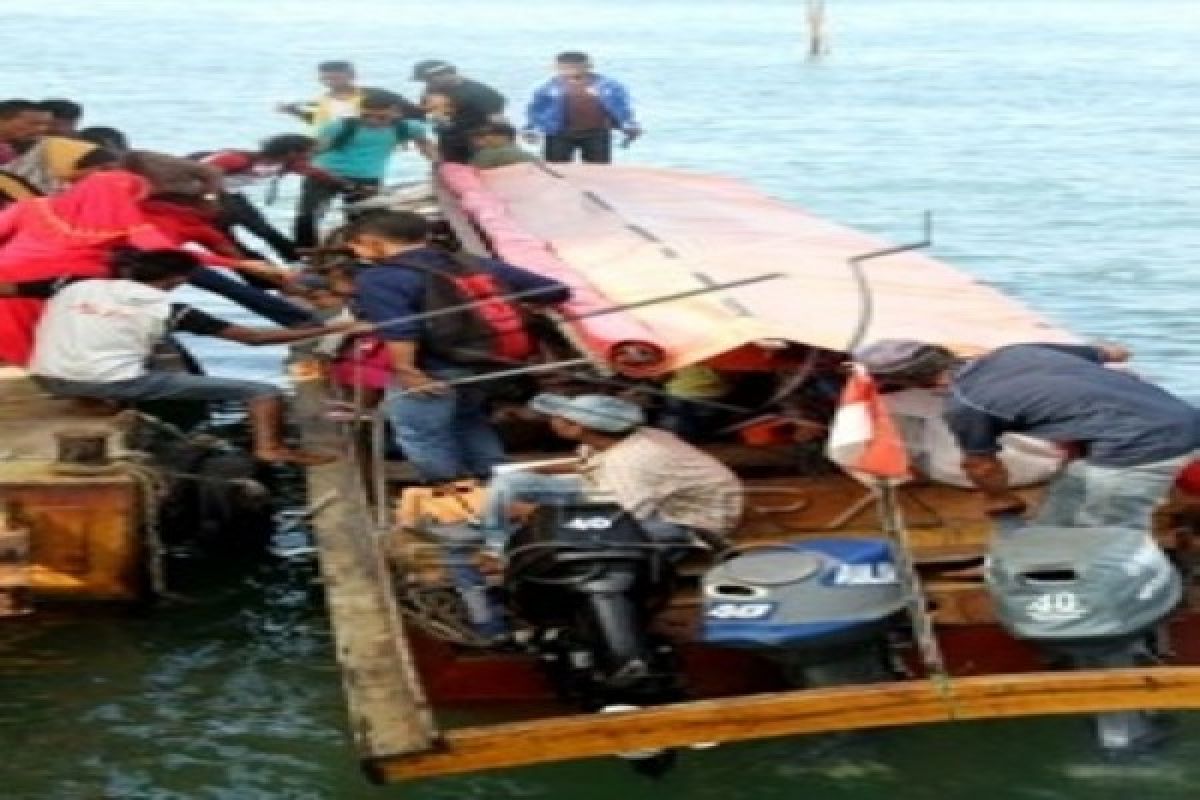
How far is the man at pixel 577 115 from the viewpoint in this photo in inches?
688

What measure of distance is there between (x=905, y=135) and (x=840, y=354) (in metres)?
26.7

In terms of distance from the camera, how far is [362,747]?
6.45 meters

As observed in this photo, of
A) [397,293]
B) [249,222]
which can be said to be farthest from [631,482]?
[249,222]

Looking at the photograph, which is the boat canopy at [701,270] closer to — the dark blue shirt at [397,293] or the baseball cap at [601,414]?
the baseball cap at [601,414]

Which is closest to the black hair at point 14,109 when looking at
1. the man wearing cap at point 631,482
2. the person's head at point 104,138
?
the person's head at point 104,138

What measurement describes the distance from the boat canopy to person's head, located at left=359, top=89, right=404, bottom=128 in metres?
1.25

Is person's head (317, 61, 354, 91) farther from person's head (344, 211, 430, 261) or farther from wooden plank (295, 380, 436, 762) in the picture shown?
person's head (344, 211, 430, 261)

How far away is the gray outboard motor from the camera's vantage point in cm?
696

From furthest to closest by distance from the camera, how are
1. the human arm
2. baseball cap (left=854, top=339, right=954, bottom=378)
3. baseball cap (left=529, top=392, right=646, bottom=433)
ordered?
the human arm → baseball cap (left=854, top=339, right=954, bottom=378) → baseball cap (left=529, top=392, right=646, bottom=433)

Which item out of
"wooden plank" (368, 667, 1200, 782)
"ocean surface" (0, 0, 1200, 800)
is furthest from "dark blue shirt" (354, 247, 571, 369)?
"wooden plank" (368, 667, 1200, 782)

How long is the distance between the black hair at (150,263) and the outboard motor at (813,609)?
322cm

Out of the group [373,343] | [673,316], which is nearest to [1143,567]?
[673,316]

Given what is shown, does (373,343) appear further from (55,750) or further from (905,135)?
(905,135)

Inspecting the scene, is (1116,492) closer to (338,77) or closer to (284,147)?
(284,147)
